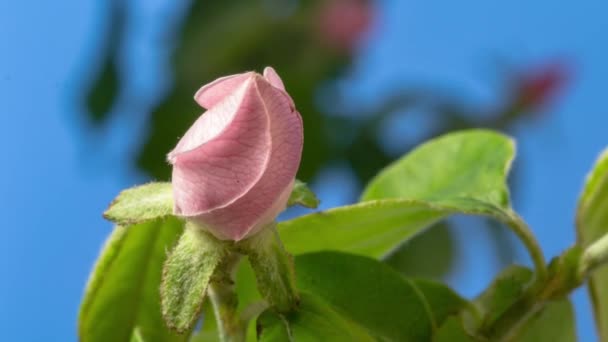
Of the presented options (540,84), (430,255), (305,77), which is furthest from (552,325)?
(540,84)

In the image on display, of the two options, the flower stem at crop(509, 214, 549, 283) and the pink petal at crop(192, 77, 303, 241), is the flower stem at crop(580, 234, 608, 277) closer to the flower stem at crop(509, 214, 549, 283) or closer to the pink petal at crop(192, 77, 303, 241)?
the flower stem at crop(509, 214, 549, 283)

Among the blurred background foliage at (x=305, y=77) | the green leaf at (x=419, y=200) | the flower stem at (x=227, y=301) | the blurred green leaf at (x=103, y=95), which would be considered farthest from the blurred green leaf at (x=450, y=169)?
the blurred green leaf at (x=103, y=95)

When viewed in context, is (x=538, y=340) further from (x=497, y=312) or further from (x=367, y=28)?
(x=367, y=28)

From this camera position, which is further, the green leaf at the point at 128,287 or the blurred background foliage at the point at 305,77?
the blurred background foliage at the point at 305,77

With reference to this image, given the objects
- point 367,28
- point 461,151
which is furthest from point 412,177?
point 367,28

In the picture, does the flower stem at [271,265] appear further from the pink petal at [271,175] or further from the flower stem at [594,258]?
the flower stem at [594,258]

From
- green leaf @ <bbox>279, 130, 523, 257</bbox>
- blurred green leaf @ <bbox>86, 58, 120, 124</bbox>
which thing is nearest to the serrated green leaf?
green leaf @ <bbox>279, 130, 523, 257</bbox>
